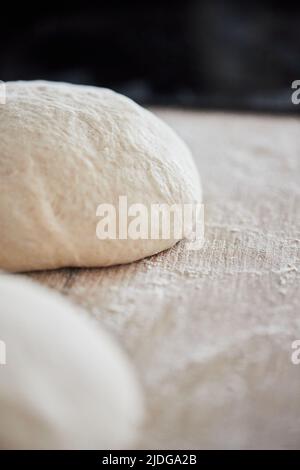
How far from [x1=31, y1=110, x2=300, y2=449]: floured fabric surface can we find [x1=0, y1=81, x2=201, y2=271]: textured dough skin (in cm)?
5

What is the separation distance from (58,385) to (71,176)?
411mm

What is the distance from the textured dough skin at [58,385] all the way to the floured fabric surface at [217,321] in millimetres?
72

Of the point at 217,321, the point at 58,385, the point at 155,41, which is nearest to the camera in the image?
the point at 58,385

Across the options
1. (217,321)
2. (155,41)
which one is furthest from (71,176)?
(155,41)

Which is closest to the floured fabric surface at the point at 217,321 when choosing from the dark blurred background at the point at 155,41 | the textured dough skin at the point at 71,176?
the textured dough skin at the point at 71,176

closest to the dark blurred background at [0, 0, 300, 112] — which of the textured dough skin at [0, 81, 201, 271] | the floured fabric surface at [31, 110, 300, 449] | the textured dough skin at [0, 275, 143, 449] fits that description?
the floured fabric surface at [31, 110, 300, 449]

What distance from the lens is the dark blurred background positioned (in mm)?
2271

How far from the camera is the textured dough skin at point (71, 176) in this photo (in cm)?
91

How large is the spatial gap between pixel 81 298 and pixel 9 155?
0.88ft

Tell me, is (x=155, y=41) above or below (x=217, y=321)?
above

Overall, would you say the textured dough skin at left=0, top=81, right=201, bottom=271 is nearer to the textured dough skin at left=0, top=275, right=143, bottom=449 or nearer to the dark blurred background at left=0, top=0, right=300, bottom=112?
the textured dough skin at left=0, top=275, right=143, bottom=449

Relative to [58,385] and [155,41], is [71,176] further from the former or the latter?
[155,41]

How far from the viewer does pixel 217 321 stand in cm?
86

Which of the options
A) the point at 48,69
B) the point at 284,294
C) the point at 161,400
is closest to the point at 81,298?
the point at 161,400
